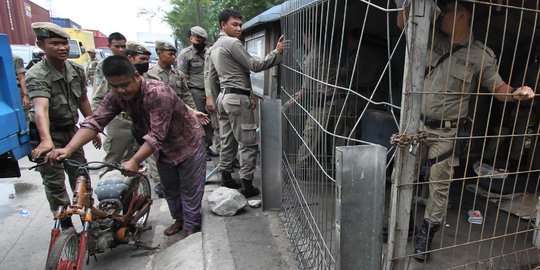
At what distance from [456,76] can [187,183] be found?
7.49ft

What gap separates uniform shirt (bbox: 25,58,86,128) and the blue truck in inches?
8.3

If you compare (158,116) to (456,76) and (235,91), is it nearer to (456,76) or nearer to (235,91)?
(235,91)

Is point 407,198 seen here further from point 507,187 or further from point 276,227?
point 507,187

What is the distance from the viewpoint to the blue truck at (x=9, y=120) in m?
2.40

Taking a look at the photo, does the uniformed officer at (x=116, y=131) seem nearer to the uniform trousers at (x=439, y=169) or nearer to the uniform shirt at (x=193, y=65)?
the uniform shirt at (x=193, y=65)

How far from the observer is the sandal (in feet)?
11.0

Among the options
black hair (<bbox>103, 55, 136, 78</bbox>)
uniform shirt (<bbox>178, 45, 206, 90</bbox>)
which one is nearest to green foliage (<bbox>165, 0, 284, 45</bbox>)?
uniform shirt (<bbox>178, 45, 206, 90</bbox>)

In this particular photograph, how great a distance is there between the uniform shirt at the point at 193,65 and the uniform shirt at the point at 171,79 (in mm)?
960

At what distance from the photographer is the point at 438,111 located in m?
2.38

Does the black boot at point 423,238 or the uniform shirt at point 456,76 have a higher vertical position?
the uniform shirt at point 456,76

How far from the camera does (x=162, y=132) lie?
2529mm

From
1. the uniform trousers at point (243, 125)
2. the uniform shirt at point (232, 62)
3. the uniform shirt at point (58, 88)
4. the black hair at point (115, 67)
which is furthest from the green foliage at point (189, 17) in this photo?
the black hair at point (115, 67)

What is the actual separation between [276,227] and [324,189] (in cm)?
119

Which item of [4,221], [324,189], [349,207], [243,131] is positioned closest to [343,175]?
[349,207]
